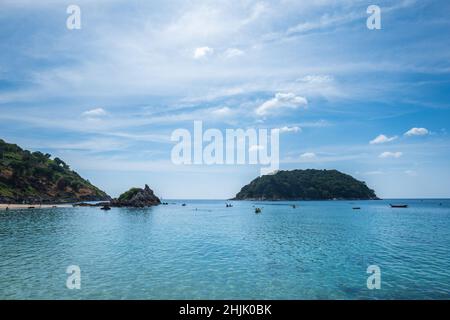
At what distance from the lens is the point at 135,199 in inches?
6634

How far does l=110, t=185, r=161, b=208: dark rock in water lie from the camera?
167500mm

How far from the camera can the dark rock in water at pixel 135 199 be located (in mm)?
167500

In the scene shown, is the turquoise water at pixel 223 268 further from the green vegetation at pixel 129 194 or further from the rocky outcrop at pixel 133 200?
the green vegetation at pixel 129 194

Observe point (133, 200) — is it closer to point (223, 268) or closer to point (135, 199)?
point (135, 199)

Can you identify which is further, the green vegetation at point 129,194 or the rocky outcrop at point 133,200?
the green vegetation at point 129,194

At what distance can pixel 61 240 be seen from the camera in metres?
45.6

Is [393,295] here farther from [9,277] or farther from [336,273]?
[9,277]
